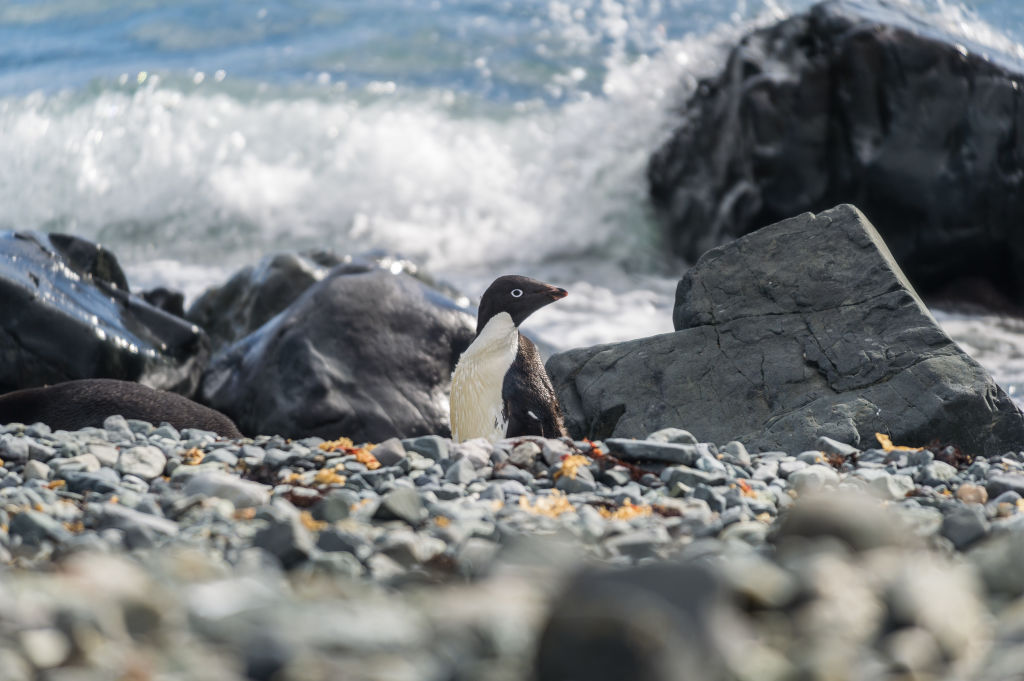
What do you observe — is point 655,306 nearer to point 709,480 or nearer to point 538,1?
point 709,480

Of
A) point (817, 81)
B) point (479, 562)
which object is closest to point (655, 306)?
point (817, 81)

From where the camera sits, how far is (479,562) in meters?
2.73

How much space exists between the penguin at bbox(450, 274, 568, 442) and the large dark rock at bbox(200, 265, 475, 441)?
106 cm

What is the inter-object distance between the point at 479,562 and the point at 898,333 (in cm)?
290

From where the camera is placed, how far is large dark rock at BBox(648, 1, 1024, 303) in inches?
394

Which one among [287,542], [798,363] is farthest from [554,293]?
[287,542]

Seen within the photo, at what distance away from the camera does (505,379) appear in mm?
4883

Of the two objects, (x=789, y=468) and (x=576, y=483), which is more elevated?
(x=576, y=483)

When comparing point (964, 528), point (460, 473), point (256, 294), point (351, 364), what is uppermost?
point (964, 528)

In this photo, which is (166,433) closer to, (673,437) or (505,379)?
(505,379)

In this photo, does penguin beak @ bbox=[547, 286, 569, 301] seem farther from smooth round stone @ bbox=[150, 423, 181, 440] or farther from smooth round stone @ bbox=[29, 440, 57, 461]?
smooth round stone @ bbox=[29, 440, 57, 461]

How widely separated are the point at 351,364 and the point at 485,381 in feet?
4.58

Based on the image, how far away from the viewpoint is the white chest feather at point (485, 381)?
488cm

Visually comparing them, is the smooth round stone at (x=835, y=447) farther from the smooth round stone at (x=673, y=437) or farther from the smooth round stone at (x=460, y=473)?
the smooth round stone at (x=460, y=473)
